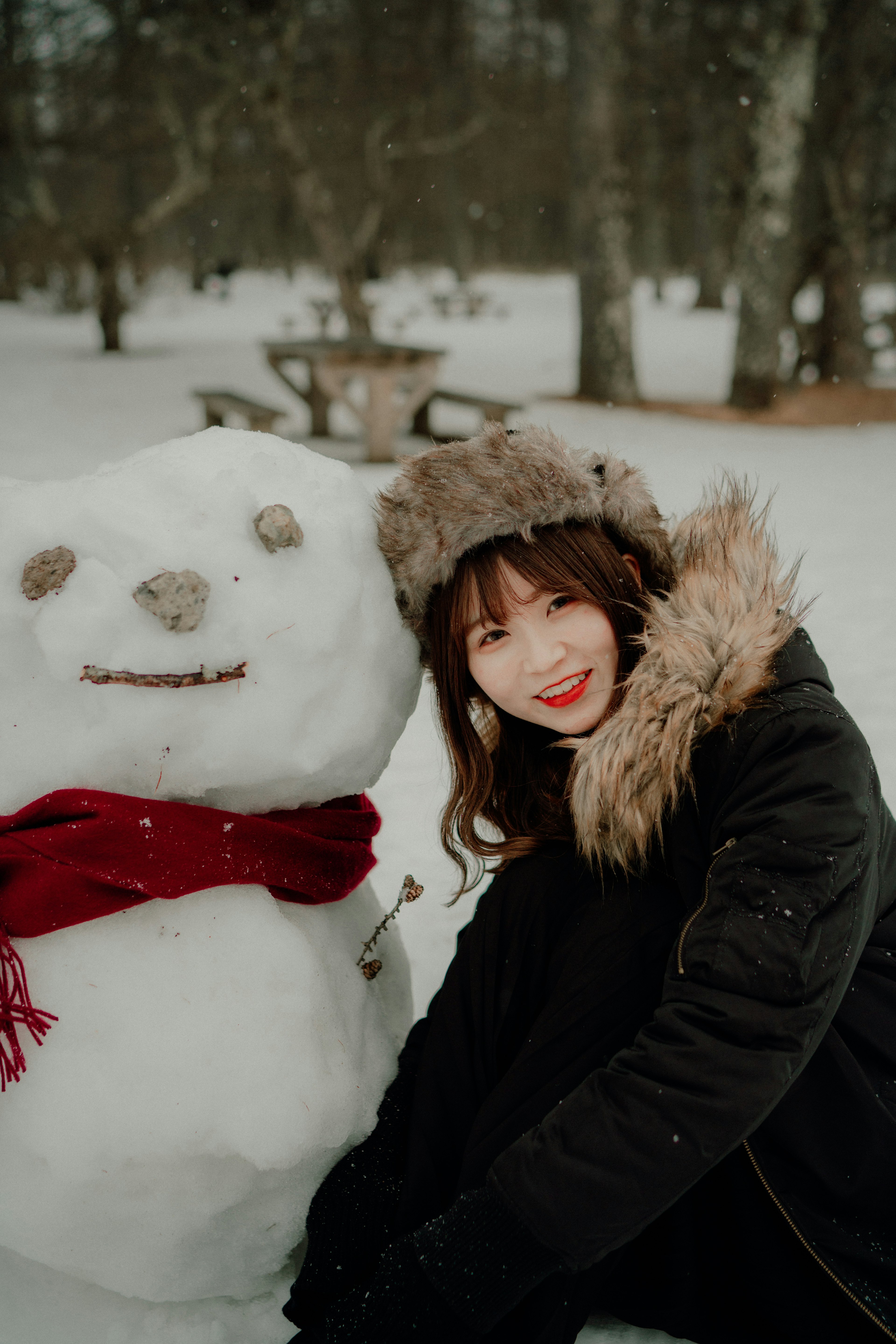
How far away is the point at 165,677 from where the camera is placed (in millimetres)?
1255

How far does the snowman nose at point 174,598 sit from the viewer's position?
124cm

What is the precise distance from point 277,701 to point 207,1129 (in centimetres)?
54

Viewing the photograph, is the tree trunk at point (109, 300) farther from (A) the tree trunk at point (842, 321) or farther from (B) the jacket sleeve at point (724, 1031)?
(B) the jacket sleeve at point (724, 1031)

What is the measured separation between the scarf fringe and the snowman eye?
1.40 ft

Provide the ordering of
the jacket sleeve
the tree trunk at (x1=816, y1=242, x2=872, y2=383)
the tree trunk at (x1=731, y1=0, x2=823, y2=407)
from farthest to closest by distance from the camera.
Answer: the tree trunk at (x1=816, y1=242, x2=872, y2=383), the tree trunk at (x1=731, y1=0, x2=823, y2=407), the jacket sleeve

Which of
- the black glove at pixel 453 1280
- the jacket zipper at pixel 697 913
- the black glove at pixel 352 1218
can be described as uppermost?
the jacket zipper at pixel 697 913

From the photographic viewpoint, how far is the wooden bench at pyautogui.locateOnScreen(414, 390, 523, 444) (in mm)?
6465

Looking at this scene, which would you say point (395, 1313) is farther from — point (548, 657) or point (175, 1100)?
point (548, 657)

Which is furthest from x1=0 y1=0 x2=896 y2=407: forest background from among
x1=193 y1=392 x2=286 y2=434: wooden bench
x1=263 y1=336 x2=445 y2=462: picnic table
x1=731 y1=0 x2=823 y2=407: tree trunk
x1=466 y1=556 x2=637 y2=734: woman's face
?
x1=466 y1=556 x2=637 y2=734: woman's face

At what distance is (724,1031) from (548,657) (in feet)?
1.75

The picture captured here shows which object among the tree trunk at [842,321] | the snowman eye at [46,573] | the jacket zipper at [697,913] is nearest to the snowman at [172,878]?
the snowman eye at [46,573]

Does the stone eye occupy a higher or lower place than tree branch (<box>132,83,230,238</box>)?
lower

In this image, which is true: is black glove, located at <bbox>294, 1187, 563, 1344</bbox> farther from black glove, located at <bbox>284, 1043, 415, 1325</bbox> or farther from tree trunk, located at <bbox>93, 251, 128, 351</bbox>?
tree trunk, located at <bbox>93, 251, 128, 351</bbox>

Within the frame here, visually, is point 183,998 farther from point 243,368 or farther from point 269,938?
point 243,368
